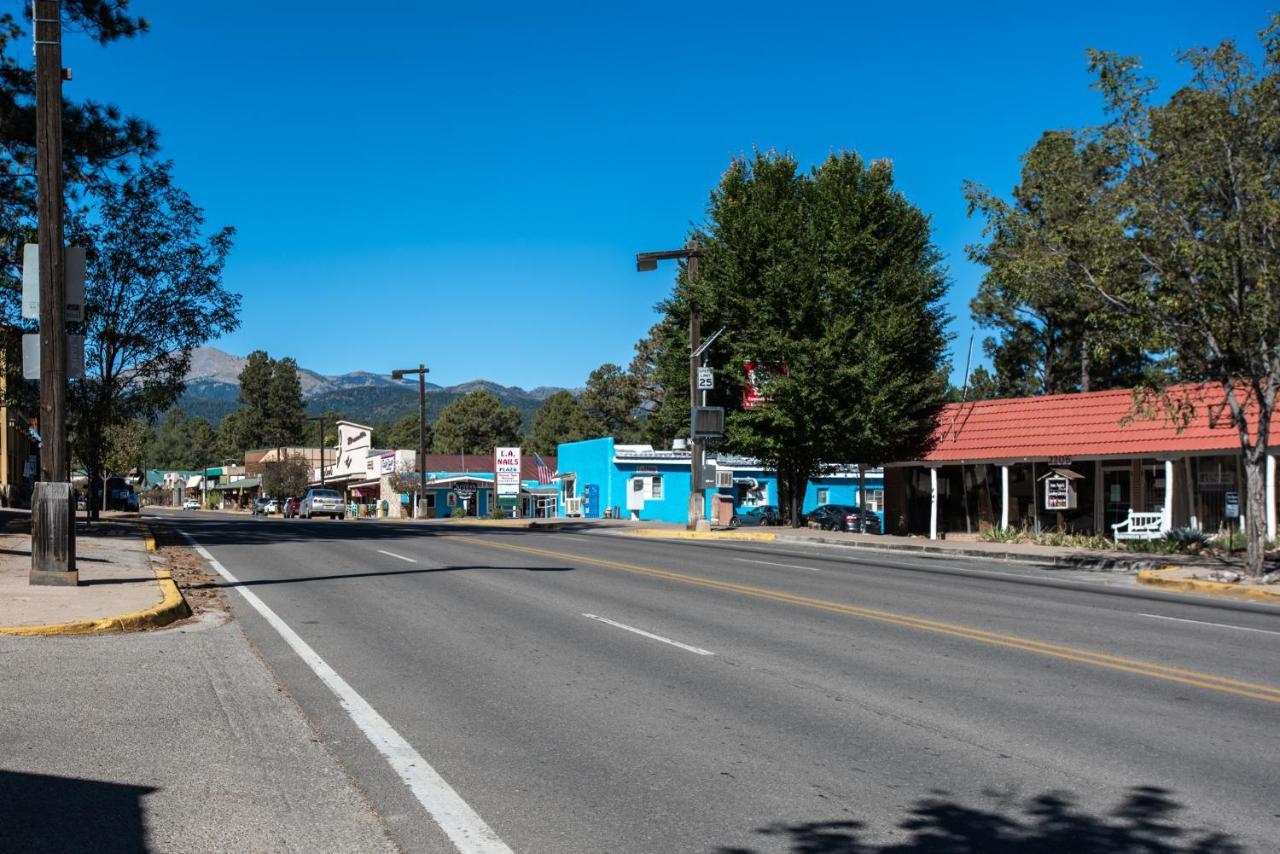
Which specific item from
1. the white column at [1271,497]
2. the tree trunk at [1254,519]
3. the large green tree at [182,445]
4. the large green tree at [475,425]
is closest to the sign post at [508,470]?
the white column at [1271,497]

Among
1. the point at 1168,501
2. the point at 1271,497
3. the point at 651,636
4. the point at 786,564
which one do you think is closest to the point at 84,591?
the point at 651,636

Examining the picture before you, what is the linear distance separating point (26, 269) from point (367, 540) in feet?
49.6

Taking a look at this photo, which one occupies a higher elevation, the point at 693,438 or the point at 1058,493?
the point at 693,438

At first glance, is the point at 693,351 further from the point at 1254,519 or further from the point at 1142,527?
the point at 1254,519

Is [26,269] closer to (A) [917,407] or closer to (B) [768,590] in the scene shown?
(B) [768,590]

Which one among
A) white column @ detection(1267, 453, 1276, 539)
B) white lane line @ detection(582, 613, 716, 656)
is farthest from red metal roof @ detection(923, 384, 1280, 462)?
white lane line @ detection(582, 613, 716, 656)

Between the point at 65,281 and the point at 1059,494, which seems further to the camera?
the point at 1059,494

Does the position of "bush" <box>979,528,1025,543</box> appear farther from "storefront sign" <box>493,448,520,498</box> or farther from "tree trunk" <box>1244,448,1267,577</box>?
"storefront sign" <box>493,448,520,498</box>

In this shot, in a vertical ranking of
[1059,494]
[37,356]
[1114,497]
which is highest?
[37,356]

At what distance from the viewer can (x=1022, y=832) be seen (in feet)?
17.0

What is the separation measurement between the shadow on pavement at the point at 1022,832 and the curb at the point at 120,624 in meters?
7.85

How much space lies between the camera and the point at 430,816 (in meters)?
5.26

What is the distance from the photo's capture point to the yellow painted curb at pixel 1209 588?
17922mm

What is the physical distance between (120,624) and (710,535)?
26074 mm
